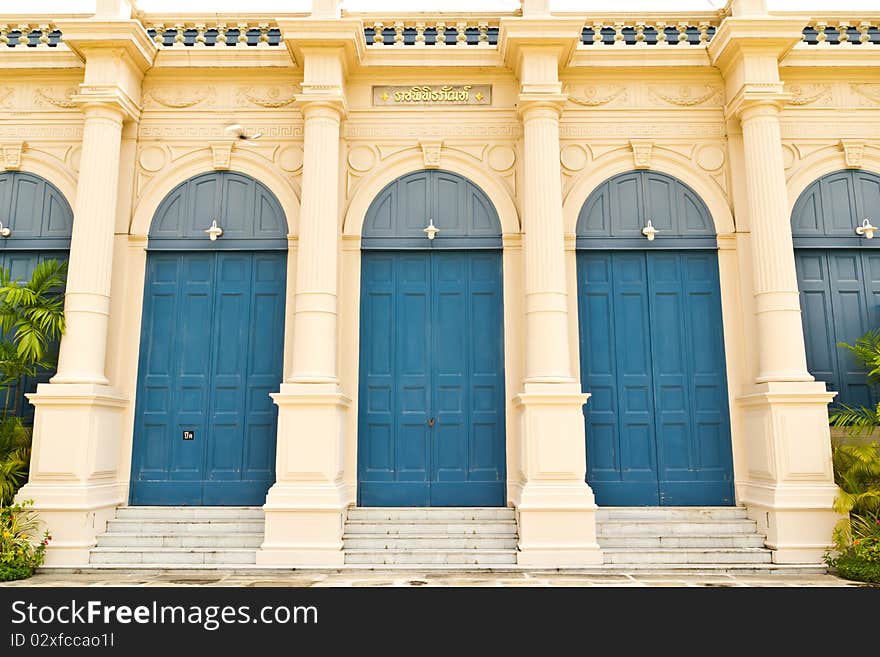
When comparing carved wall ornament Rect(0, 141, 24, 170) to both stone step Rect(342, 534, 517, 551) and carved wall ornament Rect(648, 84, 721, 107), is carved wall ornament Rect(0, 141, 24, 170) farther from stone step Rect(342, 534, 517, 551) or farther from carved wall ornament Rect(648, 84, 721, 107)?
carved wall ornament Rect(648, 84, 721, 107)

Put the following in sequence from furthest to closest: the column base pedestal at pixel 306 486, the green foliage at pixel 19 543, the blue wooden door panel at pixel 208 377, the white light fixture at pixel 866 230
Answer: the white light fixture at pixel 866 230 → the blue wooden door panel at pixel 208 377 → the column base pedestal at pixel 306 486 → the green foliage at pixel 19 543

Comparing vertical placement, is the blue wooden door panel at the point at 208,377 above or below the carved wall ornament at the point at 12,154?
below

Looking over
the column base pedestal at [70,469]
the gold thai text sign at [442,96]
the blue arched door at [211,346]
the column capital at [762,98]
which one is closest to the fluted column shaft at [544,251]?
the gold thai text sign at [442,96]

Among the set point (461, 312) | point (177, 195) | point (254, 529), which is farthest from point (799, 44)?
point (254, 529)

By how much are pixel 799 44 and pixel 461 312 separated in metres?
5.82

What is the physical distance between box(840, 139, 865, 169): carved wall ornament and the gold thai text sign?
4745mm

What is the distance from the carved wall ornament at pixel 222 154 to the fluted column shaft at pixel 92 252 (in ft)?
3.88

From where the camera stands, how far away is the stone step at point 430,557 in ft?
Result: 24.7

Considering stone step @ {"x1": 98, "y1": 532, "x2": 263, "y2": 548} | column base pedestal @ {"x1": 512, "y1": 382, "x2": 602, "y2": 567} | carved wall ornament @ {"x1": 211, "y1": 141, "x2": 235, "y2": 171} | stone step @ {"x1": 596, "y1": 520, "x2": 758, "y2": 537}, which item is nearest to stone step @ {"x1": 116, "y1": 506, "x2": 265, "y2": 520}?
stone step @ {"x1": 98, "y1": 532, "x2": 263, "y2": 548}

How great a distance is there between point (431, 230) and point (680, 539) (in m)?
4.78

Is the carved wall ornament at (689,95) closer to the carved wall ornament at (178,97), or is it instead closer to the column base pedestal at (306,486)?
the column base pedestal at (306,486)

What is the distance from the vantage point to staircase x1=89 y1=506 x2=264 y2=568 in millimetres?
7547

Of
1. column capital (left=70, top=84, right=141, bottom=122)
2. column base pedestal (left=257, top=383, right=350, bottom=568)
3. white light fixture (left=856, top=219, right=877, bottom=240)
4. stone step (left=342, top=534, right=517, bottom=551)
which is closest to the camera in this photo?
column base pedestal (left=257, top=383, right=350, bottom=568)
